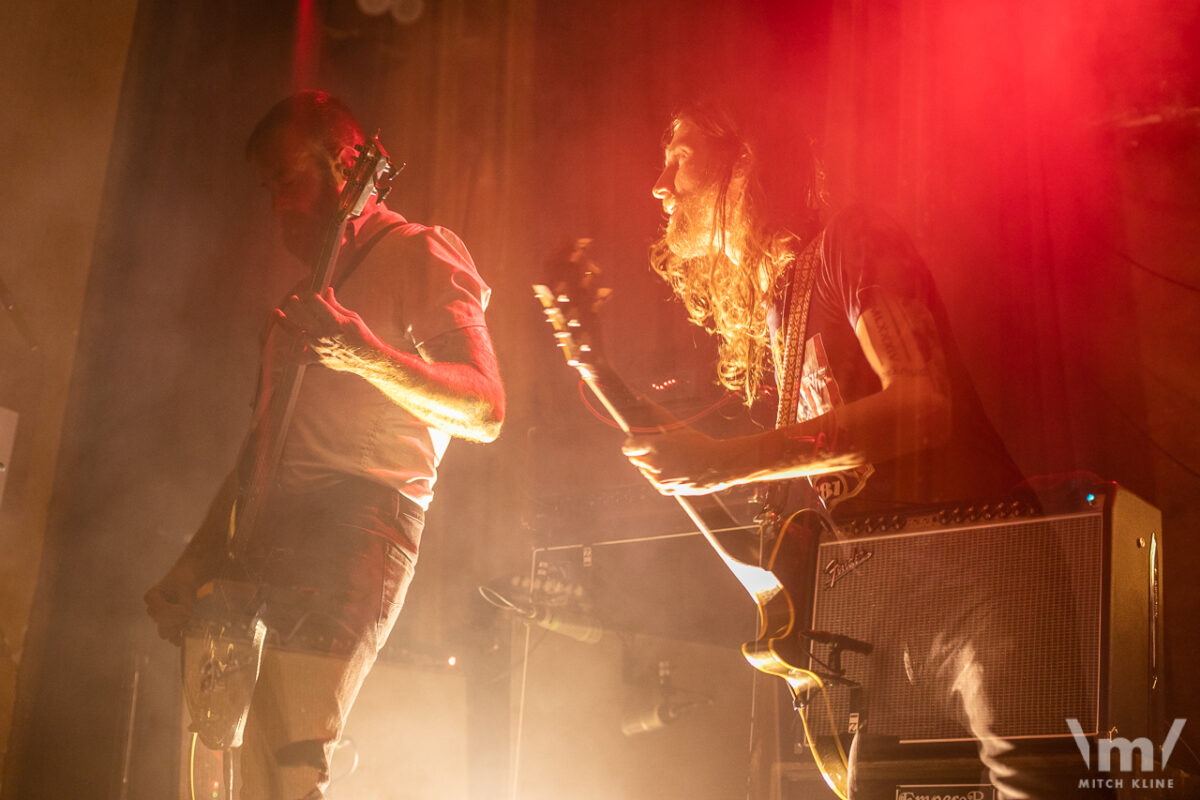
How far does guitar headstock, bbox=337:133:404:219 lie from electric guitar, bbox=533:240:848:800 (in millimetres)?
669

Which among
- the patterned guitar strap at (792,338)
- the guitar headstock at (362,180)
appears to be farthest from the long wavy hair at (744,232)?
the guitar headstock at (362,180)

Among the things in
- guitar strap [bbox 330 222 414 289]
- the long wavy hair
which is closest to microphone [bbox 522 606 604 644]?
the long wavy hair

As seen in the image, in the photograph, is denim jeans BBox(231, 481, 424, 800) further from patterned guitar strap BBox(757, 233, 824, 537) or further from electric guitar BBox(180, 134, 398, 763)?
patterned guitar strap BBox(757, 233, 824, 537)

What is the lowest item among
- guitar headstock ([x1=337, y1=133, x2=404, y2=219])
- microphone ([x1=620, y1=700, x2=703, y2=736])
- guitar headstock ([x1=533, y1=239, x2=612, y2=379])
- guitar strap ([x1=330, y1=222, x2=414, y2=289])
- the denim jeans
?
microphone ([x1=620, y1=700, x2=703, y2=736])

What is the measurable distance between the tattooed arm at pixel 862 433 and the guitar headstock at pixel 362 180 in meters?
0.95

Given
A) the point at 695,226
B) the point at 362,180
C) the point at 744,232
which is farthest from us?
the point at 695,226

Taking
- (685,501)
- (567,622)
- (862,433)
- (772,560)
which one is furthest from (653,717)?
(862,433)

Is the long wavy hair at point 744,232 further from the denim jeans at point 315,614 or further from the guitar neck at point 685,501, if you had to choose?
the denim jeans at point 315,614

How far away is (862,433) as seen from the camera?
5.87 ft

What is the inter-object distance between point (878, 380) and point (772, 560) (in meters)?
0.42

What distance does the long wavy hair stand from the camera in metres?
2.49

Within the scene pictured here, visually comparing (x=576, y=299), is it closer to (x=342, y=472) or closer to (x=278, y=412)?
(x=342, y=472)

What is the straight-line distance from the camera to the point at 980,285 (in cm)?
363

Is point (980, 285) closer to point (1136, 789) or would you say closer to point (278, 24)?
point (1136, 789)
